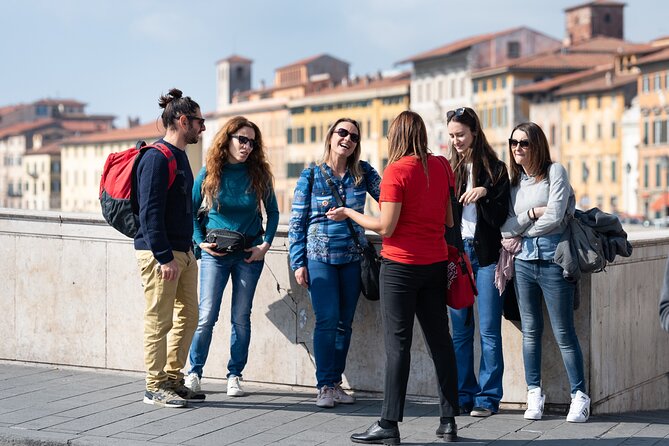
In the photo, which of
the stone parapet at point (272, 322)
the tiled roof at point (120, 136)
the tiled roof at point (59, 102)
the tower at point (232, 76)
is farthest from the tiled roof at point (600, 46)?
the stone parapet at point (272, 322)

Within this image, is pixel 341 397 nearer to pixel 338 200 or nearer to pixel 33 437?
pixel 338 200

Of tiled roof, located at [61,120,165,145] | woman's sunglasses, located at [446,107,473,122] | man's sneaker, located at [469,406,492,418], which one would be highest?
tiled roof, located at [61,120,165,145]

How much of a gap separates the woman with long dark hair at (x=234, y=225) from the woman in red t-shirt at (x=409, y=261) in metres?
1.25

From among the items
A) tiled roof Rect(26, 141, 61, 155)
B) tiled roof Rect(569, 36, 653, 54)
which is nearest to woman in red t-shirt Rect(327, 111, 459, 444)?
tiled roof Rect(569, 36, 653, 54)

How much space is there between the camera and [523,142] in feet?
22.3

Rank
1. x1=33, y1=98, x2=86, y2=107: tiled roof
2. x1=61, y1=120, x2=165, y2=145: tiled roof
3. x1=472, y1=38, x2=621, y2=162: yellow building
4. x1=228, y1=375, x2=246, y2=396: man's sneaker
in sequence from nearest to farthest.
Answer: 1. x1=228, y1=375, x2=246, y2=396: man's sneaker
2. x1=472, y1=38, x2=621, y2=162: yellow building
3. x1=61, y1=120, x2=165, y2=145: tiled roof
4. x1=33, y1=98, x2=86, y2=107: tiled roof

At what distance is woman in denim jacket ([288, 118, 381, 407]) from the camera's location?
23.2ft

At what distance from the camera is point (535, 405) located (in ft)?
22.6

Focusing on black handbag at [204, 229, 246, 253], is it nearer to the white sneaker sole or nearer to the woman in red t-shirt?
the white sneaker sole

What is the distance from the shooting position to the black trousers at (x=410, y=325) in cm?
614

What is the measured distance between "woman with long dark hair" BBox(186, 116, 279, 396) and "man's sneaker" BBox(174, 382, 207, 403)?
13cm

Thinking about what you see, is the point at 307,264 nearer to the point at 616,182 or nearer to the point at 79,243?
the point at 79,243

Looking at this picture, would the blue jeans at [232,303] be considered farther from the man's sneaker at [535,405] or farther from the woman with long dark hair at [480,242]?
the man's sneaker at [535,405]

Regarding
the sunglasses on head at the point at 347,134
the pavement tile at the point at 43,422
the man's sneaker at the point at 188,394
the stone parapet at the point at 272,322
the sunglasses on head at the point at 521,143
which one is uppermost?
the sunglasses on head at the point at 347,134
